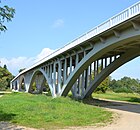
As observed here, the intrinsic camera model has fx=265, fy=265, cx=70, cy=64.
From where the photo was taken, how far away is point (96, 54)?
87.4 ft

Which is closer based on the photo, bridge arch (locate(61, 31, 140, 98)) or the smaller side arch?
bridge arch (locate(61, 31, 140, 98))

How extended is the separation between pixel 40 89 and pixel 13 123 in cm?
5356

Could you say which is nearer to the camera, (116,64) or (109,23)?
(109,23)

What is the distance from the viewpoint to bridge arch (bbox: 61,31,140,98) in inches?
857

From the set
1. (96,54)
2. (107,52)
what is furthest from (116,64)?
(96,54)

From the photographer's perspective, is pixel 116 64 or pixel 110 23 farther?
pixel 116 64

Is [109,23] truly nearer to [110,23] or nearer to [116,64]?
[110,23]

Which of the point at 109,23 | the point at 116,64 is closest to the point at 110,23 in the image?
the point at 109,23

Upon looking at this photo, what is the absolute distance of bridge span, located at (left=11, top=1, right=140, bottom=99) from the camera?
2077 cm

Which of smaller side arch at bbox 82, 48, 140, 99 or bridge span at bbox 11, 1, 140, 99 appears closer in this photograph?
bridge span at bbox 11, 1, 140, 99

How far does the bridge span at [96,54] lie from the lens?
20.8 meters

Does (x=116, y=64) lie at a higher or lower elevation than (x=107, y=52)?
lower

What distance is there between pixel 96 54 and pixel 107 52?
10.2 ft

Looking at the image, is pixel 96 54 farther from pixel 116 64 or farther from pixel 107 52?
pixel 116 64
